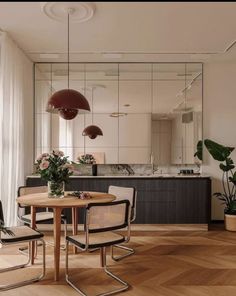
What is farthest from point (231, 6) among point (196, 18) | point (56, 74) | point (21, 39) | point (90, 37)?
point (56, 74)

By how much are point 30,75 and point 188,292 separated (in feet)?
14.1

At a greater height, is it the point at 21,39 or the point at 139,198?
the point at 21,39

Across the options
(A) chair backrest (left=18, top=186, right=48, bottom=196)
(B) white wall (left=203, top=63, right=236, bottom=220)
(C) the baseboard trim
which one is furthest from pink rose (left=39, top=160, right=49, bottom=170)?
(B) white wall (left=203, top=63, right=236, bottom=220)

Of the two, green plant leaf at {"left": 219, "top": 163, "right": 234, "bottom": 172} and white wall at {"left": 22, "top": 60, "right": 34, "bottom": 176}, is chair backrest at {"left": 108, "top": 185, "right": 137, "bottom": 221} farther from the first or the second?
green plant leaf at {"left": 219, "top": 163, "right": 234, "bottom": 172}

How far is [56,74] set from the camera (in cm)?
542

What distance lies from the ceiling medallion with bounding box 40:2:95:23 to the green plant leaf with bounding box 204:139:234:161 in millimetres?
2888

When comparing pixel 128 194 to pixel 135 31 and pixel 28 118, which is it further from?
pixel 28 118

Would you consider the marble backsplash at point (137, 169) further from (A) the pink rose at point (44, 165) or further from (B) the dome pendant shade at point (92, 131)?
(A) the pink rose at point (44, 165)

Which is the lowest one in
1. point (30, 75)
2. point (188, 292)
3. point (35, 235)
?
point (188, 292)

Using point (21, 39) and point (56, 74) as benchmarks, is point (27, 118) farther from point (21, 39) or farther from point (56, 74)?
point (21, 39)

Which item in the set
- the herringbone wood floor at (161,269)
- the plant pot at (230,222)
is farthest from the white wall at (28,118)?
the plant pot at (230,222)

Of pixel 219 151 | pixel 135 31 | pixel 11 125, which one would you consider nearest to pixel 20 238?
pixel 11 125

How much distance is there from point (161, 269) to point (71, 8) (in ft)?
10.0

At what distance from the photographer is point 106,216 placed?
276cm
